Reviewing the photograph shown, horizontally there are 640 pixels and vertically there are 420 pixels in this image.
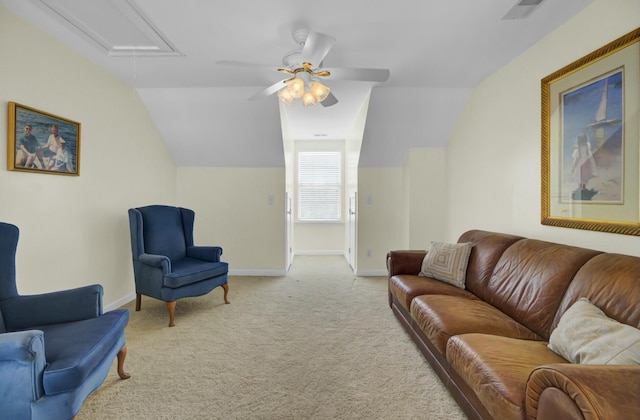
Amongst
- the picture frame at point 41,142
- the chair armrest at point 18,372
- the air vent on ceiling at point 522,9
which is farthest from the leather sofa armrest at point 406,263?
the picture frame at point 41,142

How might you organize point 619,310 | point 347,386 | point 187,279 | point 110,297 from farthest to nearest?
point 110,297, point 187,279, point 347,386, point 619,310

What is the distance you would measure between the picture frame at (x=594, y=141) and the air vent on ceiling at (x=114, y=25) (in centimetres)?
305

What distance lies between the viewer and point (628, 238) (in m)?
1.81

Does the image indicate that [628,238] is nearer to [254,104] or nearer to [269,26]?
[269,26]

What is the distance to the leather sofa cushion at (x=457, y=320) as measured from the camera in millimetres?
1798

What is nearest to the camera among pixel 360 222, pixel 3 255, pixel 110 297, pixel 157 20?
pixel 3 255

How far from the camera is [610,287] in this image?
154cm

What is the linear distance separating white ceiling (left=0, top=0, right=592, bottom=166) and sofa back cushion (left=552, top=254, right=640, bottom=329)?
1712mm

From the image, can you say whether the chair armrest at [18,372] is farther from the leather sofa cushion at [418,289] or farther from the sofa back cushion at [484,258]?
the sofa back cushion at [484,258]

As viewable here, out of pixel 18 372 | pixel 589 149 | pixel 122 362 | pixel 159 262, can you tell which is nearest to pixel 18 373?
pixel 18 372

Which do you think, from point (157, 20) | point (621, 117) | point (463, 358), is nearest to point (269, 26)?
point (157, 20)

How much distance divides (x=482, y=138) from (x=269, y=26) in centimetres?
248

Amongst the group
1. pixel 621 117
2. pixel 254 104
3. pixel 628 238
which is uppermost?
pixel 254 104

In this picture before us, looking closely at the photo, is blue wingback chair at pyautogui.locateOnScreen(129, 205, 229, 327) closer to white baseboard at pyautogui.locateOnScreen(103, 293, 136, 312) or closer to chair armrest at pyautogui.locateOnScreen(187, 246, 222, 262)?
chair armrest at pyautogui.locateOnScreen(187, 246, 222, 262)
